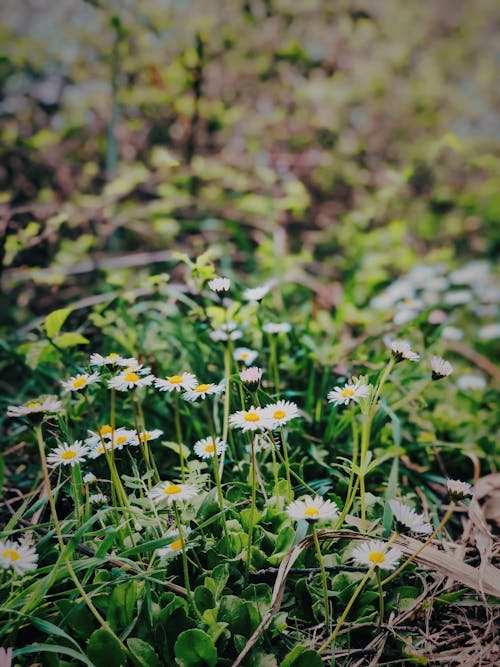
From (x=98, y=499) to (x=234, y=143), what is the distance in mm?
2604

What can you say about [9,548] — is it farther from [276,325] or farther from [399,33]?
[399,33]

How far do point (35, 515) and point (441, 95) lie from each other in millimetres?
3903

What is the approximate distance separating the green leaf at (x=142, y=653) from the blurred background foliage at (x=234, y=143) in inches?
59.4

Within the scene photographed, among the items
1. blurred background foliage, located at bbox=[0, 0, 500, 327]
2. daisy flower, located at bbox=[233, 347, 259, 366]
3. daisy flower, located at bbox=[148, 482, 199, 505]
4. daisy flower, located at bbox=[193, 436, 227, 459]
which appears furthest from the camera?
blurred background foliage, located at bbox=[0, 0, 500, 327]

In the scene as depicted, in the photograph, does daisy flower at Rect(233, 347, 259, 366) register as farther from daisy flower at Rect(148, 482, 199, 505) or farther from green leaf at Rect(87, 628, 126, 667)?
green leaf at Rect(87, 628, 126, 667)

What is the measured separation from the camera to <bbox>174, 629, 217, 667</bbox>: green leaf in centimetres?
82

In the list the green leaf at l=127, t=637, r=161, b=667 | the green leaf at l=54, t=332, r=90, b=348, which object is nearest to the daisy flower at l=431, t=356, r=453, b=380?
the green leaf at l=127, t=637, r=161, b=667

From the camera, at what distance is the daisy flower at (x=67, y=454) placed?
3.23 feet

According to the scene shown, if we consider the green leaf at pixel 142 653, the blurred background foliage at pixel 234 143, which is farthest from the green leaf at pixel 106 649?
the blurred background foliage at pixel 234 143

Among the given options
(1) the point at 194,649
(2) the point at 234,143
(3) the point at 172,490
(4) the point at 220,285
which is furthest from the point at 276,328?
(2) the point at 234,143

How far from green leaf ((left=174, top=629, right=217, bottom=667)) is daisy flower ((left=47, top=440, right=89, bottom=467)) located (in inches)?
15.0

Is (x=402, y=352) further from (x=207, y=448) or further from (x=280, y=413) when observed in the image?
(x=207, y=448)

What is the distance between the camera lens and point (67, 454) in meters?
1.00

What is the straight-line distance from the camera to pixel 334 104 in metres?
3.13
